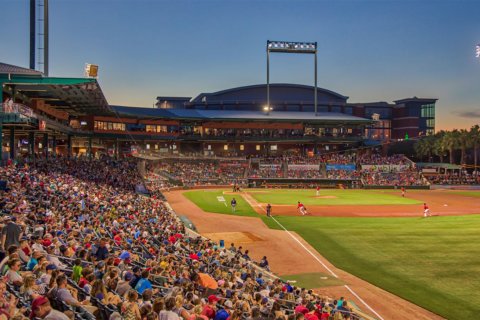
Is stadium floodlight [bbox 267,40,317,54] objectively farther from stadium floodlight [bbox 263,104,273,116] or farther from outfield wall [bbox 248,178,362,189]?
outfield wall [bbox 248,178,362,189]

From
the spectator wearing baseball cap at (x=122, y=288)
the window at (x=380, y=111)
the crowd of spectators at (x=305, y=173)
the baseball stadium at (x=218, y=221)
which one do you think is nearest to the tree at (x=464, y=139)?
the baseball stadium at (x=218, y=221)

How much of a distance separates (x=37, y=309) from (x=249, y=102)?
4108 inches

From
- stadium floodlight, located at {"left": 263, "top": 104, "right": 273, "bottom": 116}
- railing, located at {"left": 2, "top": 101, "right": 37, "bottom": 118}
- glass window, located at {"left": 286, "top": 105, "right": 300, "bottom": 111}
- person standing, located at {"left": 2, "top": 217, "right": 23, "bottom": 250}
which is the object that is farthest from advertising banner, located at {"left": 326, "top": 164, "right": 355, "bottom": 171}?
person standing, located at {"left": 2, "top": 217, "right": 23, "bottom": 250}

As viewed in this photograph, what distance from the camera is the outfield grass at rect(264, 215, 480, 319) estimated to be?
55.0 feet

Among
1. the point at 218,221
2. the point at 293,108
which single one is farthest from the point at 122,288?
the point at 293,108

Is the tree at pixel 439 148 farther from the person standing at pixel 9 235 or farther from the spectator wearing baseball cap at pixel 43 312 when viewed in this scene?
the spectator wearing baseball cap at pixel 43 312

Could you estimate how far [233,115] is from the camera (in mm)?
95312

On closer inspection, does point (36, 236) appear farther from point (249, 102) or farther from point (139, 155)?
point (249, 102)

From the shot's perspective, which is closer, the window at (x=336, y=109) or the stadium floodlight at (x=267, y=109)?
the stadium floodlight at (x=267, y=109)

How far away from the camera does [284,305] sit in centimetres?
1156

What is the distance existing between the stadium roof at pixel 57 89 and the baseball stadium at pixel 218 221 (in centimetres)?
21

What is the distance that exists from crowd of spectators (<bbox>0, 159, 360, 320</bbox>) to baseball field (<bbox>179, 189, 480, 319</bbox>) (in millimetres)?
5720

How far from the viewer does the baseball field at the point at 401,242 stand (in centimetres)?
1730

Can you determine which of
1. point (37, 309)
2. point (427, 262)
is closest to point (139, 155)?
point (427, 262)
